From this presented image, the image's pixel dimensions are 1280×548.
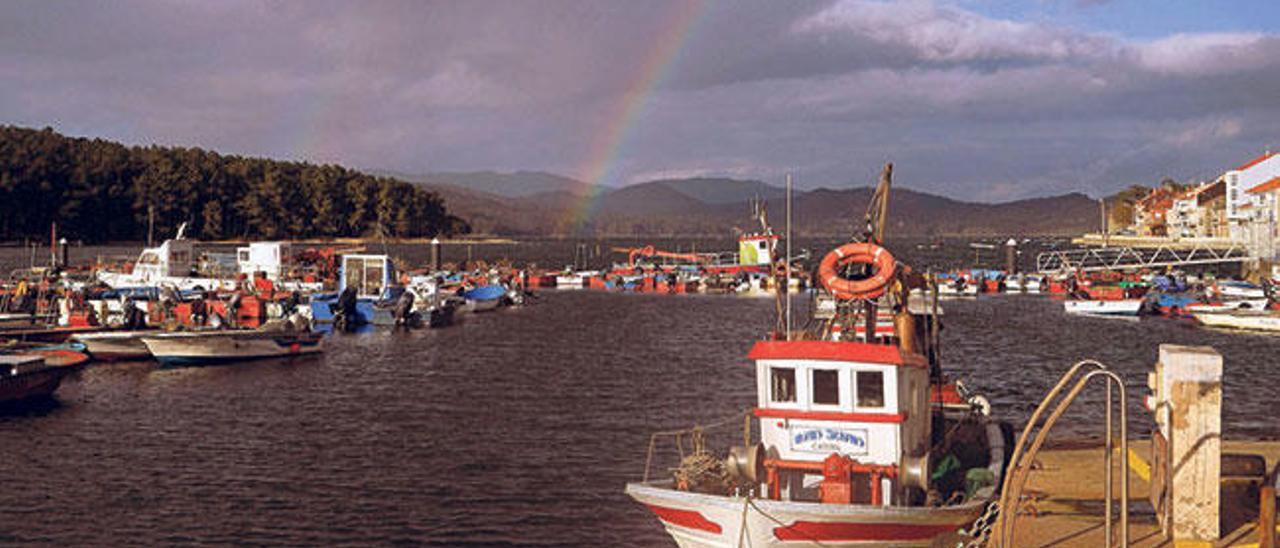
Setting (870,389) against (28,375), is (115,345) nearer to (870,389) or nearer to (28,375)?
(28,375)

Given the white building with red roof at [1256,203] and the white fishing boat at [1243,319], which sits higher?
the white building with red roof at [1256,203]

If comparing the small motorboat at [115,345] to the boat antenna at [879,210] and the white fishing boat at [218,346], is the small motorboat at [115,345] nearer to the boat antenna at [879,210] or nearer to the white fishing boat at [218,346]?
the white fishing boat at [218,346]

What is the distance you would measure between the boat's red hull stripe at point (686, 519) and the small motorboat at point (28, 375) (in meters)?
31.4

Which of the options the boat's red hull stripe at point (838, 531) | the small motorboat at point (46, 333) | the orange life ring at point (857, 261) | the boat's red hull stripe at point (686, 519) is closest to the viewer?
the boat's red hull stripe at point (838, 531)

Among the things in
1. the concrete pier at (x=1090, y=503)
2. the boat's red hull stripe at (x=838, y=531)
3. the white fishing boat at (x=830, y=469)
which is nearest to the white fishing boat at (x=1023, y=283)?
the concrete pier at (x=1090, y=503)

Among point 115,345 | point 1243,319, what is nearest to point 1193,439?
point 115,345

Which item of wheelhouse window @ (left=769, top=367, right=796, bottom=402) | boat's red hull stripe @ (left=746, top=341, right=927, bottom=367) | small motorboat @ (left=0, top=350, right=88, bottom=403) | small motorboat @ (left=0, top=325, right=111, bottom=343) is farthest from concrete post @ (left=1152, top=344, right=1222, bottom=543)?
small motorboat @ (left=0, top=325, right=111, bottom=343)

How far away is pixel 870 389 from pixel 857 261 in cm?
415

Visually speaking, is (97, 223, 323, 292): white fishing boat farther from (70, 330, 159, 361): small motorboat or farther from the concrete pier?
the concrete pier

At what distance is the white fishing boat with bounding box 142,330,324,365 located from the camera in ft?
182

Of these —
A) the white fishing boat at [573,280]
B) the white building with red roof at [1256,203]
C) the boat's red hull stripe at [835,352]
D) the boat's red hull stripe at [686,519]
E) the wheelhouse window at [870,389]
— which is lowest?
the boat's red hull stripe at [686,519]

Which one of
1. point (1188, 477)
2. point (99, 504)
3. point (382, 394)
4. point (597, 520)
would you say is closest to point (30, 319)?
point (382, 394)

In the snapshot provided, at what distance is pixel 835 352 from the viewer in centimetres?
2064

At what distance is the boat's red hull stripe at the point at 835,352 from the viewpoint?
20516mm
